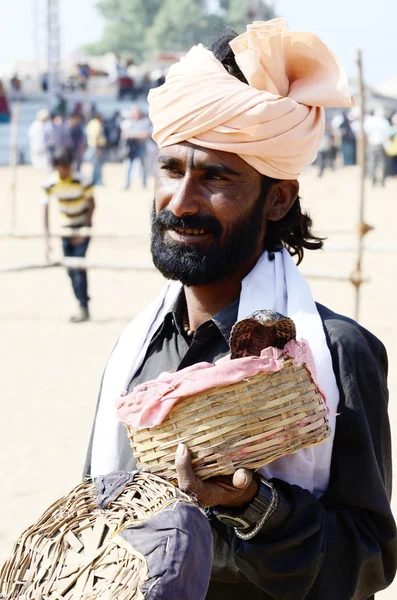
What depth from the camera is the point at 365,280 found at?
8.97m

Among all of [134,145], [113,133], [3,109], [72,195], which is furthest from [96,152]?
[72,195]

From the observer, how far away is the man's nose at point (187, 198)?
210cm

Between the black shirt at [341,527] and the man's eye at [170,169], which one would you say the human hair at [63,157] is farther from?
the black shirt at [341,527]

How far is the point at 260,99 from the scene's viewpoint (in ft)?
6.88

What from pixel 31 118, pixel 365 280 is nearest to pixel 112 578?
pixel 365 280

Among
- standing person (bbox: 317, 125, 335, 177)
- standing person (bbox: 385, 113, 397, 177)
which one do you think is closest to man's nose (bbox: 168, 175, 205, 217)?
standing person (bbox: 385, 113, 397, 177)

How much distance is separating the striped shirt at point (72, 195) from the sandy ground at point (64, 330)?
2.89ft

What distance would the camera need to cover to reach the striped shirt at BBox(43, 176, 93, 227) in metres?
9.98

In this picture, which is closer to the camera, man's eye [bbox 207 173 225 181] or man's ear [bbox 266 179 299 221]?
man's eye [bbox 207 173 225 181]

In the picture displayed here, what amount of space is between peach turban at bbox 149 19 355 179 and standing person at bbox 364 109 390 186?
21.9m

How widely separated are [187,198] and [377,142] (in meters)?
22.4

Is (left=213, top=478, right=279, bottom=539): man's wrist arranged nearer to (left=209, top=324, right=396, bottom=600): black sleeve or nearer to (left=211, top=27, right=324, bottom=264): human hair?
(left=209, top=324, right=396, bottom=600): black sleeve

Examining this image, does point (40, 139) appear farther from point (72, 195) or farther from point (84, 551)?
point (84, 551)

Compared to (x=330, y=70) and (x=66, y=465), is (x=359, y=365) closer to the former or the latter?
(x=330, y=70)
